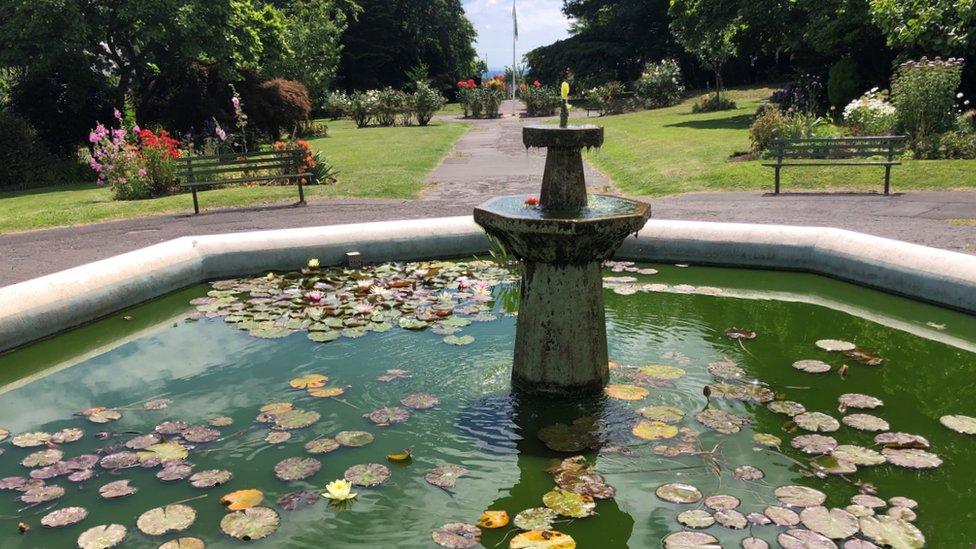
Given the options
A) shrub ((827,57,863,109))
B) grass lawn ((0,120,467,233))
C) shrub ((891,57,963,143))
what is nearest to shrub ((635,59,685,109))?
shrub ((827,57,863,109))

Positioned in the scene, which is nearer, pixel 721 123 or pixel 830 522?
pixel 830 522

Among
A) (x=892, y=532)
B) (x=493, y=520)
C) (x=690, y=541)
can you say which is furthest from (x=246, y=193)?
(x=892, y=532)

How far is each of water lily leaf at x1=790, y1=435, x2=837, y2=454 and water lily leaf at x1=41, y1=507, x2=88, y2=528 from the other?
383 centimetres

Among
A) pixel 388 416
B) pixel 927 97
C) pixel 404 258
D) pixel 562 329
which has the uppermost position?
pixel 927 97

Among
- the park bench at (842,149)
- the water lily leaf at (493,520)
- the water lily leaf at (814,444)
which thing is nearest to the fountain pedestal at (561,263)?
the water lily leaf at (814,444)

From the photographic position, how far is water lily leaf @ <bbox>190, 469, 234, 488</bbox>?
3.94 metres

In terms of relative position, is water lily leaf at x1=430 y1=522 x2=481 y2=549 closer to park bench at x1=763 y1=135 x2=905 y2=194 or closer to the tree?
park bench at x1=763 y1=135 x2=905 y2=194

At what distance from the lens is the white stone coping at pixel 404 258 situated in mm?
6227

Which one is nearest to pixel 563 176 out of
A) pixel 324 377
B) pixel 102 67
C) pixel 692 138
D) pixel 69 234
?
pixel 324 377

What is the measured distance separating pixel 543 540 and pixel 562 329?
1686 mm

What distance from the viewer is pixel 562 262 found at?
465 cm

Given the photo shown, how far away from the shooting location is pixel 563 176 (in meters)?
4.75

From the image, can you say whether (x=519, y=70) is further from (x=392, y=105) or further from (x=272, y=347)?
(x=272, y=347)

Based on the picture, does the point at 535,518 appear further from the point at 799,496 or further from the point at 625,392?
the point at 625,392
